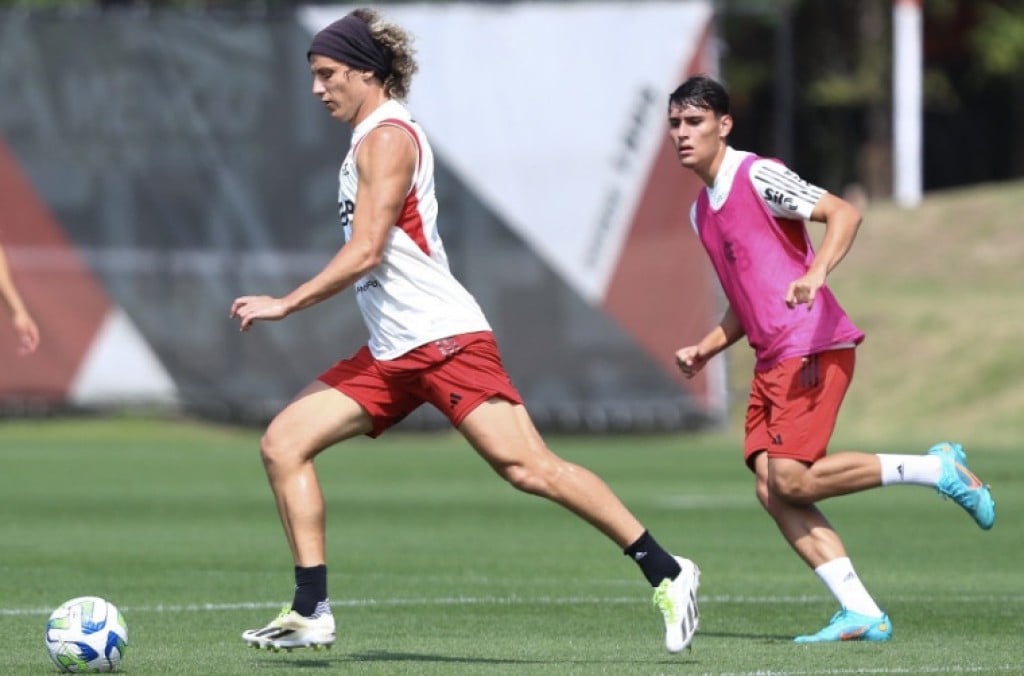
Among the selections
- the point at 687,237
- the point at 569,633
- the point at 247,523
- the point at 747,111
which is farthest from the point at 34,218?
the point at 747,111

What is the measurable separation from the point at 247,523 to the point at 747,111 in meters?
31.0

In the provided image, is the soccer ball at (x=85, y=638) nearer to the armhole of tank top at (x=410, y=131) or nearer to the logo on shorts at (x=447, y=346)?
the logo on shorts at (x=447, y=346)

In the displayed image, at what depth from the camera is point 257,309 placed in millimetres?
7891

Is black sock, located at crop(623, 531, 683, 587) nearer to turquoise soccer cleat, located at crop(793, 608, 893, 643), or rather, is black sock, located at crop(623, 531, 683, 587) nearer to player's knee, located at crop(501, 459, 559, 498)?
player's knee, located at crop(501, 459, 559, 498)

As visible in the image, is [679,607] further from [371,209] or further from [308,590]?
[371,209]

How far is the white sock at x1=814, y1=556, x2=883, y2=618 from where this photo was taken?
910 cm

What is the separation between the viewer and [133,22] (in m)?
26.7

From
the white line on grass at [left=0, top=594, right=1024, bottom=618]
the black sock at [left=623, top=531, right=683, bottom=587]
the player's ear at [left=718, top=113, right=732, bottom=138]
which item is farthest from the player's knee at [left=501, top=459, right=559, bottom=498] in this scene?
the white line on grass at [left=0, top=594, right=1024, bottom=618]

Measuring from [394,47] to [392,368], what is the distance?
1258 mm

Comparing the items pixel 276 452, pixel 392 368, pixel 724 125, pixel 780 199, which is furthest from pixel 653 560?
pixel 724 125

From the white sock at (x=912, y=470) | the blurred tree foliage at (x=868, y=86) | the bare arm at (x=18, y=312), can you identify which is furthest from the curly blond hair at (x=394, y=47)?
the blurred tree foliage at (x=868, y=86)

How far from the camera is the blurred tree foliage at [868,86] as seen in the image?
40.3 m

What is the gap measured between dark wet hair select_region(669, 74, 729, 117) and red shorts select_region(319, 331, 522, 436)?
4.78 feet

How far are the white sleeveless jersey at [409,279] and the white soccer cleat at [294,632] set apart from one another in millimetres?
1046
